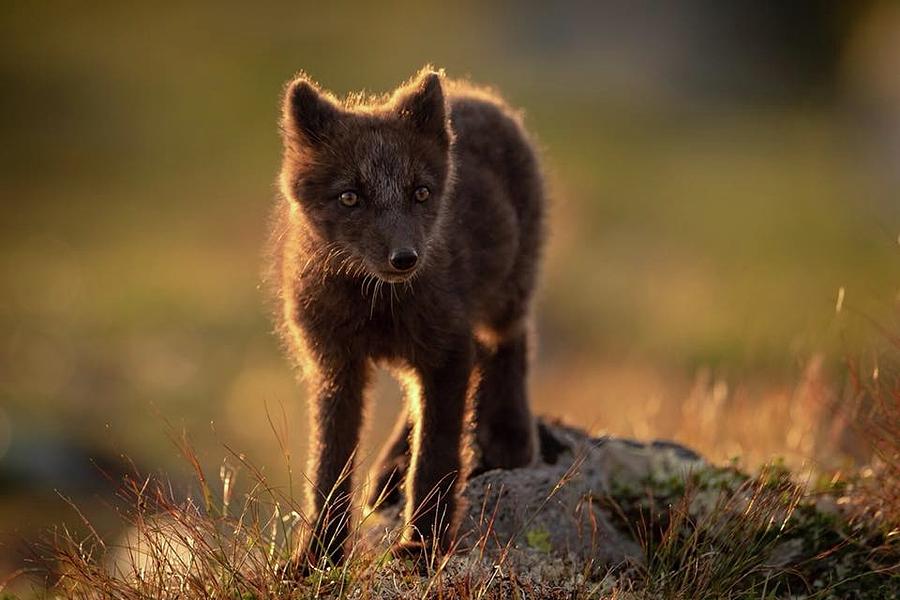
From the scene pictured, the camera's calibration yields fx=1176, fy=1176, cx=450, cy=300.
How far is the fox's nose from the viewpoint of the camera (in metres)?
5.01

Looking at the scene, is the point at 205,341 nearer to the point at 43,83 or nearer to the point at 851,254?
the point at 851,254

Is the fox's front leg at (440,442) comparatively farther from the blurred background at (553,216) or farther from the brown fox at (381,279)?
the blurred background at (553,216)

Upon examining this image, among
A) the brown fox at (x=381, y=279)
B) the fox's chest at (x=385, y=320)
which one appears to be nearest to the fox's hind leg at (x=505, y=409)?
the brown fox at (x=381, y=279)

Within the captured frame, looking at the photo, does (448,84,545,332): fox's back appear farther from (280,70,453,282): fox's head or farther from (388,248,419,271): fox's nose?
(388,248,419,271): fox's nose

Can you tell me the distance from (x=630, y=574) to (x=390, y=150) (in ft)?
7.48

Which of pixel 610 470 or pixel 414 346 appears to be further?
pixel 610 470

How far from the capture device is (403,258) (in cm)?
502

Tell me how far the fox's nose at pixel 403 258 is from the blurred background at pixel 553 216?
0.78 m

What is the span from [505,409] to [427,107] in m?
1.98

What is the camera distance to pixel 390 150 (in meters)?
5.38

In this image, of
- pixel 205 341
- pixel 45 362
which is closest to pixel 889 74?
pixel 205 341

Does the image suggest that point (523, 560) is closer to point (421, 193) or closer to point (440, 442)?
point (440, 442)

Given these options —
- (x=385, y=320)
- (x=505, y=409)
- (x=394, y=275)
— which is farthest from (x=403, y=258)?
(x=505, y=409)

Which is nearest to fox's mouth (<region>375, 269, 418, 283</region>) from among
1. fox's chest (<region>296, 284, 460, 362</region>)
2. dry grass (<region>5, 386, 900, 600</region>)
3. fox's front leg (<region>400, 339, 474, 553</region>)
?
fox's chest (<region>296, 284, 460, 362</region>)
